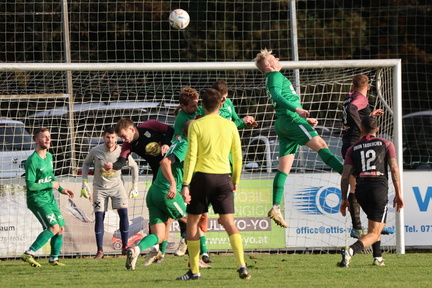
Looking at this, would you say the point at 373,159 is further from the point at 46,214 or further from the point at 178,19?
the point at 178,19

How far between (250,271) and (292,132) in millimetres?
2018

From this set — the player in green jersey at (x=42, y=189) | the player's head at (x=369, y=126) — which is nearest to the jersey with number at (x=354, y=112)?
the player's head at (x=369, y=126)

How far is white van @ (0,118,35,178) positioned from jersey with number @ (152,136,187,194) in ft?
14.9

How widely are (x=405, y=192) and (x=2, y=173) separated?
6.08m

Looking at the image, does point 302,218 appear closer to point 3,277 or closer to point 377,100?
point 377,100

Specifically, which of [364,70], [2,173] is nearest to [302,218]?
[364,70]

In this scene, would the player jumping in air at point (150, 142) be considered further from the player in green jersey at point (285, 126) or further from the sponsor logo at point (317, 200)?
the sponsor logo at point (317, 200)

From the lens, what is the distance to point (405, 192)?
13.5 meters

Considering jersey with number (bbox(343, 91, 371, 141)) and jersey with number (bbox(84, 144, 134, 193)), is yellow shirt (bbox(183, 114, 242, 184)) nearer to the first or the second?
jersey with number (bbox(343, 91, 371, 141))

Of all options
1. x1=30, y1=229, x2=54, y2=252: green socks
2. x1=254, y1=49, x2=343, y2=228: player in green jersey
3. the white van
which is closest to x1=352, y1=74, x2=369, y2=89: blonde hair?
x1=254, y1=49, x2=343, y2=228: player in green jersey

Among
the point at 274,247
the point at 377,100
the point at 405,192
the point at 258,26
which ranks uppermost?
the point at 258,26

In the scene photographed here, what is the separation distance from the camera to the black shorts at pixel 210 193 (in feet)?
27.0

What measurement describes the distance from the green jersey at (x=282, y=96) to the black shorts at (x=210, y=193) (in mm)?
2352

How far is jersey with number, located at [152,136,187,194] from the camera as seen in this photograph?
9.11 m
